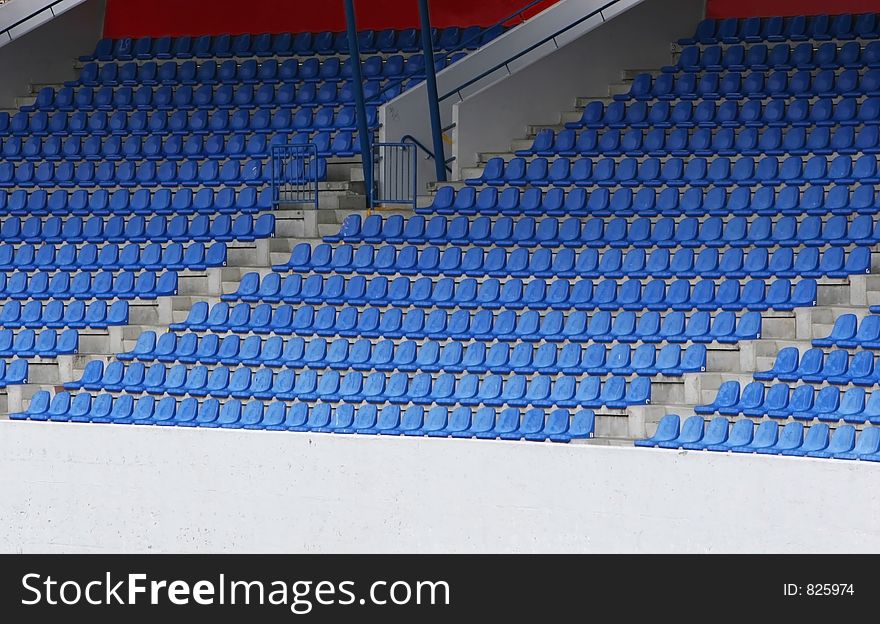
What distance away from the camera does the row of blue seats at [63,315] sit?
A: 48.0 ft

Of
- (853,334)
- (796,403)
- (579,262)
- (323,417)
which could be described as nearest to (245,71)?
(579,262)

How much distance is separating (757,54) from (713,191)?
225 centimetres

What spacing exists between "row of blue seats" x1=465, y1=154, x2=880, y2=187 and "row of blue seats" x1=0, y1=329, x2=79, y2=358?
396cm

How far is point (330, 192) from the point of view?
1599 centimetres

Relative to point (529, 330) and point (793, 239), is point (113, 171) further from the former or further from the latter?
point (793, 239)

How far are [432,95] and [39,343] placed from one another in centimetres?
437

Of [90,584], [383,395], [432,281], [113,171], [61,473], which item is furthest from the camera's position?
[113,171]

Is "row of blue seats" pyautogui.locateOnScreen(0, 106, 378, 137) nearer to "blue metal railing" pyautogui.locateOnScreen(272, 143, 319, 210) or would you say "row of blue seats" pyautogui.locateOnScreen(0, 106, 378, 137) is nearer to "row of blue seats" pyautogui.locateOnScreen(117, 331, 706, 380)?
"blue metal railing" pyautogui.locateOnScreen(272, 143, 319, 210)

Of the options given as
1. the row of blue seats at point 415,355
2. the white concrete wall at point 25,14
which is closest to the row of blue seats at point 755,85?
the row of blue seats at point 415,355

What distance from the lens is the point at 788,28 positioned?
15.9m

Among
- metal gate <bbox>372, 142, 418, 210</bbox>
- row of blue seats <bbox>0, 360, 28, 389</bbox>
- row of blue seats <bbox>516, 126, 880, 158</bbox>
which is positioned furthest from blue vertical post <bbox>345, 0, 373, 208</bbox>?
row of blue seats <bbox>0, 360, 28, 389</bbox>

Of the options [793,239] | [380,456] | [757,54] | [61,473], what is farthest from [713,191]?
[61,473]

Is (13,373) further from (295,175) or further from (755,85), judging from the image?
(755,85)

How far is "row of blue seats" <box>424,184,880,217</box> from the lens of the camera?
13.5 metres
